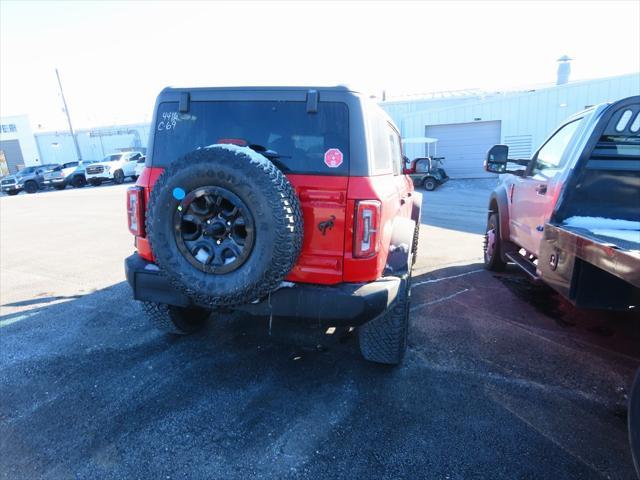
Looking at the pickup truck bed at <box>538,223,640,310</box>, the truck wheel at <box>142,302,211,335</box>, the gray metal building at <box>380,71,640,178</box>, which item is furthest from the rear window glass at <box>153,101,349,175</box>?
the gray metal building at <box>380,71,640,178</box>

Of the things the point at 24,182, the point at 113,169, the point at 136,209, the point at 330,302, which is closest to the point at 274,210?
the point at 330,302

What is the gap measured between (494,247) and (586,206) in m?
2.03

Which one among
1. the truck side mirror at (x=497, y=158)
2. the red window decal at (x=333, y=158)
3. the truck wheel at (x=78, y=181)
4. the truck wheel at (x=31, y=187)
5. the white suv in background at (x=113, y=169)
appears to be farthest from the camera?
the truck wheel at (x=78, y=181)

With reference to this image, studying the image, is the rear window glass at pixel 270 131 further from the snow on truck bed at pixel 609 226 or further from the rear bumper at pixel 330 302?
the snow on truck bed at pixel 609 226

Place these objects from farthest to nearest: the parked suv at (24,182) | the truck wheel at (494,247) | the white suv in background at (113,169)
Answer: the white suv in background at (113,169), the parked suv at (24,182), the truck wheel at (494,247)

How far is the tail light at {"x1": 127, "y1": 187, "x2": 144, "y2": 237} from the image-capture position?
293cm

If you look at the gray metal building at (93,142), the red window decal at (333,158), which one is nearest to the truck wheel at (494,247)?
the red window decal at (333,158)

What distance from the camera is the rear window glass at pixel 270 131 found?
2.58 metres

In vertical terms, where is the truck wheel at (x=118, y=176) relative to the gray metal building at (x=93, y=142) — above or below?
below

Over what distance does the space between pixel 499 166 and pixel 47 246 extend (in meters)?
8.09

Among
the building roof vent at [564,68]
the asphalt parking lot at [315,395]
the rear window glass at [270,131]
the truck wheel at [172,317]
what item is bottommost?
the asphalt parking lot at [315,395]

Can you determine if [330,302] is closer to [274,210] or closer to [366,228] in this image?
[366,228]

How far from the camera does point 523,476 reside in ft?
6.72

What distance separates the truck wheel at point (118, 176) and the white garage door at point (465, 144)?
18514 mm
